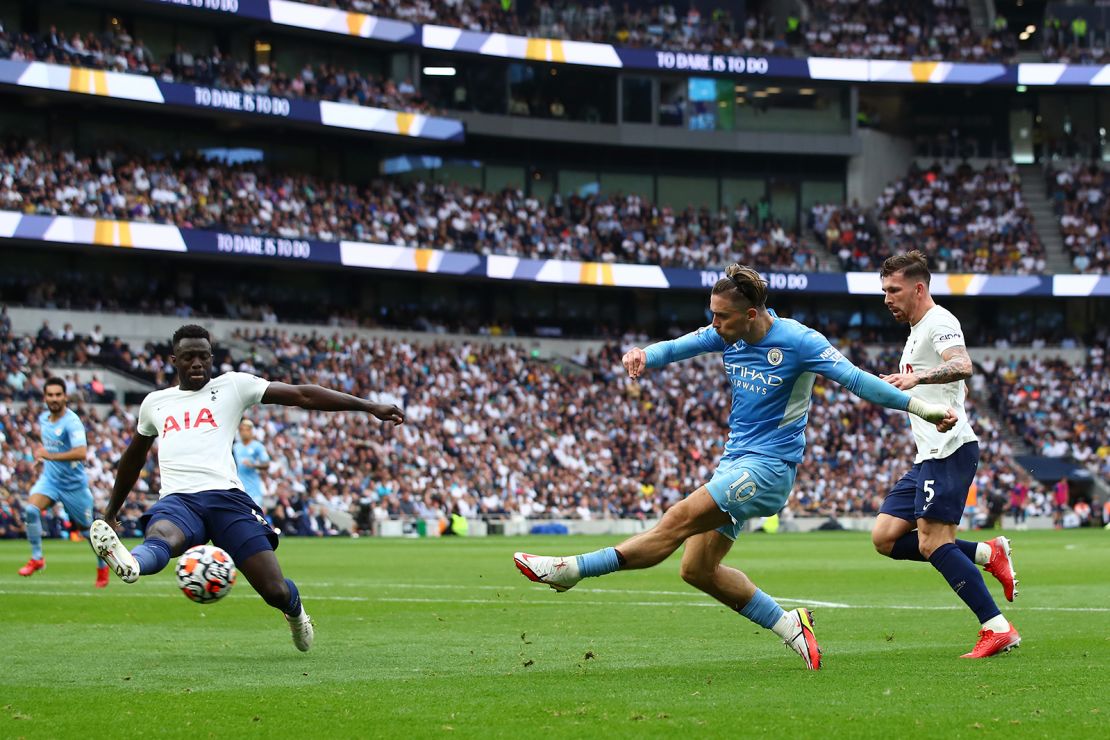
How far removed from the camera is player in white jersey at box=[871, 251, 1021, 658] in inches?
416

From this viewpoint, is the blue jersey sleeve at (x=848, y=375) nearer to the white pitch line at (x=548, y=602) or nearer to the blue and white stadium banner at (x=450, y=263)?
the white pitch line at (x=548, y=602)

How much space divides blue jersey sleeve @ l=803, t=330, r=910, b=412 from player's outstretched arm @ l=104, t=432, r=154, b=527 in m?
4.59

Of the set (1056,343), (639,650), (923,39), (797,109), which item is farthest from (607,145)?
(639,650)

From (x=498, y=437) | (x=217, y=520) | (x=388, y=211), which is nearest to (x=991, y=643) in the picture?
(x=217, y=520)

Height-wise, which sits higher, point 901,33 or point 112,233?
point 901,33

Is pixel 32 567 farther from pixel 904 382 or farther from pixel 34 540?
pixel 904 382

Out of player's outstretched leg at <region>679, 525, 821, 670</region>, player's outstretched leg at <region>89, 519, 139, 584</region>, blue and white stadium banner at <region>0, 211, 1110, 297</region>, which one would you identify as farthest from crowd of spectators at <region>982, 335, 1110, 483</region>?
player's outstretched leg at <region>89, 519, 139, 584</region>

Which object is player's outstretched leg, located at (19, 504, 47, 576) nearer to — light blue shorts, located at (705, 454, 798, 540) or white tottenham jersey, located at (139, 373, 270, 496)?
white tottenham jersey, located at (139, 373, 270, 496)

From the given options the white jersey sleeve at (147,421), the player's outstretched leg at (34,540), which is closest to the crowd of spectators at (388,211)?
the player's outstretched leg at (34,540)

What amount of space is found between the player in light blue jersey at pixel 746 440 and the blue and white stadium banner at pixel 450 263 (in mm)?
34201

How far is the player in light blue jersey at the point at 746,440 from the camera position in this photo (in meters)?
9.32

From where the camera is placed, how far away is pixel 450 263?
56.2m

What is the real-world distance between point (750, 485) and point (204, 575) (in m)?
3.53

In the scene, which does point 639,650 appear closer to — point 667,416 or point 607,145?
point 667,416
